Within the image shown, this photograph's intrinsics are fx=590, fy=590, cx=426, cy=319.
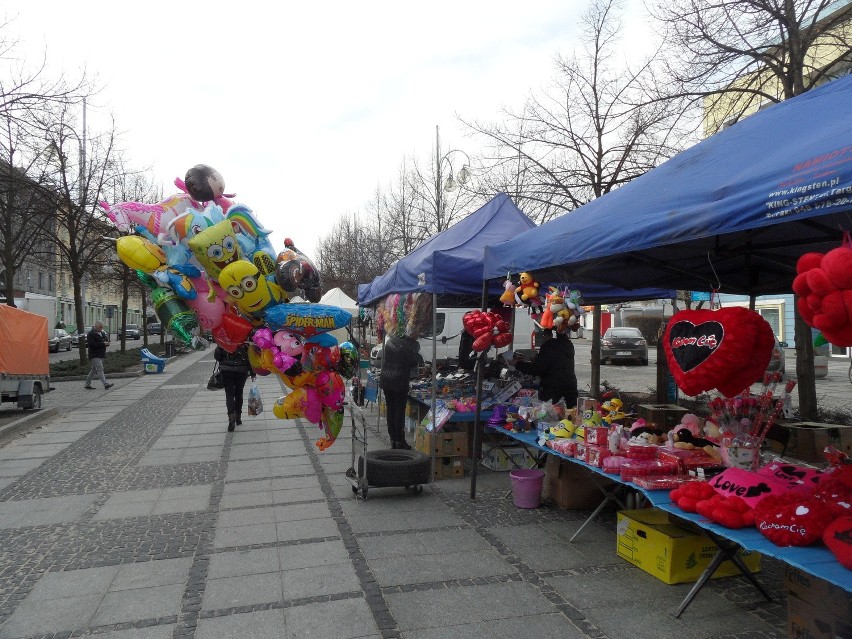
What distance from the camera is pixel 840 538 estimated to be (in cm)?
284

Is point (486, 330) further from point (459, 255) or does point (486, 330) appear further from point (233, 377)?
point (233, 377)

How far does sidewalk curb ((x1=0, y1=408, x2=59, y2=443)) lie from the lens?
32.4 ft

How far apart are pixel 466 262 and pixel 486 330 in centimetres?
116

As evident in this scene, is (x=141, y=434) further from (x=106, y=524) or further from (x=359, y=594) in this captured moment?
(x=359, y=594)

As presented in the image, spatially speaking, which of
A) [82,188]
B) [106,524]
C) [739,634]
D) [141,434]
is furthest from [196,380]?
[739,634]

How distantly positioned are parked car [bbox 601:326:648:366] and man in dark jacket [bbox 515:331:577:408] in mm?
18687

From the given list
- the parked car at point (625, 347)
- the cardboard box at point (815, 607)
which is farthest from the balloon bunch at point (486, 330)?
the parked car at point (625, 347)

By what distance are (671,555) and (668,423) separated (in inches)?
168

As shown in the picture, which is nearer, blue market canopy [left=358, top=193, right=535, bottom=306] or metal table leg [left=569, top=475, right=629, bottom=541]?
metal table leg [left=569, top=475, right=629, bottom=541]

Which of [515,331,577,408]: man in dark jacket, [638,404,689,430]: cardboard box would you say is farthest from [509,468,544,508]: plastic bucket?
[638,404,689,430]: cardboard box

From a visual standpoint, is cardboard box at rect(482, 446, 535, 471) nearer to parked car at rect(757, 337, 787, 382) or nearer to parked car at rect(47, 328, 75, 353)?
parked car at rect(757, 337, 787, 382)

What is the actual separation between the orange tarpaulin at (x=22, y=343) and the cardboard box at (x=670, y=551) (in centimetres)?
1196

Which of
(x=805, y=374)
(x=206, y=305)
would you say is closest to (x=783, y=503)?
(x=206, y=305)

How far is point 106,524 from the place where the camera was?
5.73 m
